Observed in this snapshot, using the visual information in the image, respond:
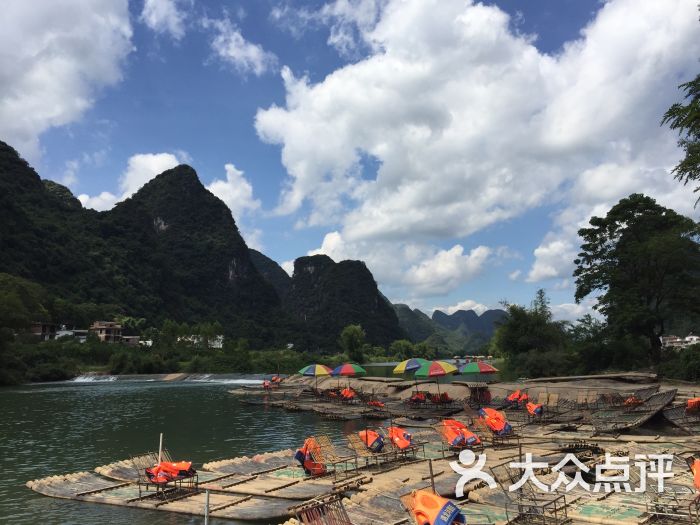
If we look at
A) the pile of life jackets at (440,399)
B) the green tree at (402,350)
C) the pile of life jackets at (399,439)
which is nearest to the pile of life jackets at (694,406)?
the pile of life jackets at (440,399)

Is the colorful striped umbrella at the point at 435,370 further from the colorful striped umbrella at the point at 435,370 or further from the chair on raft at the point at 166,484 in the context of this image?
the chair on raft at the point at 166,484

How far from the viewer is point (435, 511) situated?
18.6ft

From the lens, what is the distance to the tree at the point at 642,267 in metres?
30.4

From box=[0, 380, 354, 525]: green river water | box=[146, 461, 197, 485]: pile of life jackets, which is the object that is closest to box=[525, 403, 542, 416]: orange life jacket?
box=[0, 380, 354, 525]: green river water

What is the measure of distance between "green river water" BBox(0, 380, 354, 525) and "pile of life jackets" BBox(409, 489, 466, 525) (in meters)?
5.58

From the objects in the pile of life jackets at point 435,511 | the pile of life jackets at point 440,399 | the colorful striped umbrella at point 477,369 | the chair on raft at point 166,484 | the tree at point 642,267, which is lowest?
the chair on raft at point 166,484

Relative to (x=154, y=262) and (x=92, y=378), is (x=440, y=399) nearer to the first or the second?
(x=92, y=378)

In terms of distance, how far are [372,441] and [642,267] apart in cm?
2775

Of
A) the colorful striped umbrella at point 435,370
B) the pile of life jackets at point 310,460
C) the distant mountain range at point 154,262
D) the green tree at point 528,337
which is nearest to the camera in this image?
the pile of life jackets at point 310,460

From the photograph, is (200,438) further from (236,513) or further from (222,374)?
(222,374)

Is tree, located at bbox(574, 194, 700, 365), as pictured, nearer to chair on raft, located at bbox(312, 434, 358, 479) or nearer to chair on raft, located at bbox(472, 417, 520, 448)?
chair on raft, located at bbox(472, 417, 520, 448)

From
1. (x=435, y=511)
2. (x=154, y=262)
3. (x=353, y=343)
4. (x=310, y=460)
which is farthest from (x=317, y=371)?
(x=154, y=262)

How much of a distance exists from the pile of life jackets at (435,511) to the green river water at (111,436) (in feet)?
18.3

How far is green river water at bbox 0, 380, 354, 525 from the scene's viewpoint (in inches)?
418
